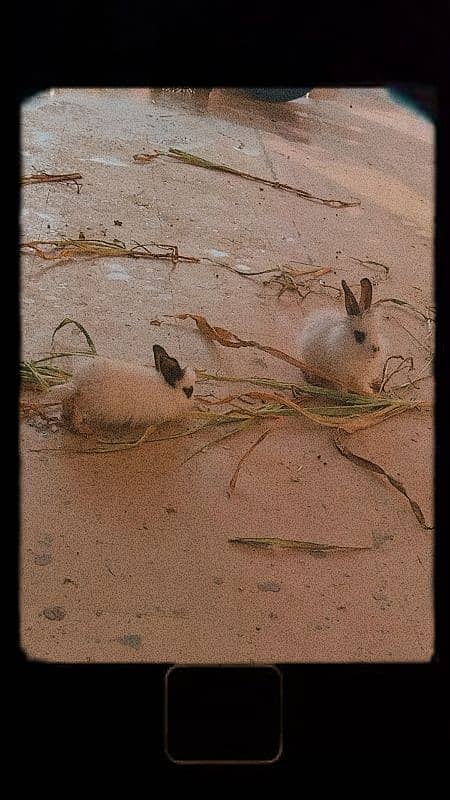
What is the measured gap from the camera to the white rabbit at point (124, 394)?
3.22ft

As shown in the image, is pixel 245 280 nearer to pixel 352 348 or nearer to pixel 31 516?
pixel 352 348

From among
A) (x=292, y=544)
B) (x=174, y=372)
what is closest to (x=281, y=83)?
(x=292, y=544)

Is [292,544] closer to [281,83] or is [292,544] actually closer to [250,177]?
[281,83]

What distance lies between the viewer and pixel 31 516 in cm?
71

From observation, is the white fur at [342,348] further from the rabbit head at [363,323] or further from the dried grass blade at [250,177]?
the dried grass blade at [250,177]

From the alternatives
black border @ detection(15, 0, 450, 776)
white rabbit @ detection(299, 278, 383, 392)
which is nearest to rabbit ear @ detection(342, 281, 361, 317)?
white rabbit @ detection(299, 278, 383, 392)

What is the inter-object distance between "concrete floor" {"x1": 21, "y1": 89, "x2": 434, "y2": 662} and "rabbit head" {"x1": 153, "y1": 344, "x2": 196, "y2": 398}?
0.7 inches

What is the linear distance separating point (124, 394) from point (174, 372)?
0.07 metres

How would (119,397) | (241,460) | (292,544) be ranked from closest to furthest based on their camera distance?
(292,544), (241,460), (119,397)

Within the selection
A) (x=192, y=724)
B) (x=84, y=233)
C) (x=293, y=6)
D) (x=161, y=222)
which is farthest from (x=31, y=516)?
(x=161, y=222)

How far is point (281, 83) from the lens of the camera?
535 millimetres

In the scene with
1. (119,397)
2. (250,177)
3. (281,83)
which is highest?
(281,83)

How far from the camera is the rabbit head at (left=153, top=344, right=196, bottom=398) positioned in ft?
3.27

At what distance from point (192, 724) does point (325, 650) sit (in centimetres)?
13
